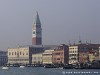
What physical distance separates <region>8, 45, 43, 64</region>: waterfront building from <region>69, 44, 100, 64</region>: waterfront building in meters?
25.7

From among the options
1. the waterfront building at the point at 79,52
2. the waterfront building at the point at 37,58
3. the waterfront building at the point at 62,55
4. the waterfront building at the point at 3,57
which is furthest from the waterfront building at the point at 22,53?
the waterfront building at the point at 79,52

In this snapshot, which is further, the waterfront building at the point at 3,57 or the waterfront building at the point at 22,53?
the waterfront building at the point at 3,57

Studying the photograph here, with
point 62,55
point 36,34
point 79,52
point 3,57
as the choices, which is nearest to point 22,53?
point 36,34

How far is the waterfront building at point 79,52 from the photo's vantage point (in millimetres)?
133000

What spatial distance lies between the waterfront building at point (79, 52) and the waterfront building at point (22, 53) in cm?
2572

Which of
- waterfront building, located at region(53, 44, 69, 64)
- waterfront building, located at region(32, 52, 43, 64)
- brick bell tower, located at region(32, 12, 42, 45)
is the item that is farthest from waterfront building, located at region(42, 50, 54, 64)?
brick bell tower, located at region(32, 12, 42, 45)

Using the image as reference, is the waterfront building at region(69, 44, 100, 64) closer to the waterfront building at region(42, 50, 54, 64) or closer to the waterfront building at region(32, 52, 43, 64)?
the waterfront building at region(42, 50, 54, 64)

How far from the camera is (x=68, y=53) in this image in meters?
140

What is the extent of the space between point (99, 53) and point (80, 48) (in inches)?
242

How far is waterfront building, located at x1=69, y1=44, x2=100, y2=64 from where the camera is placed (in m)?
133

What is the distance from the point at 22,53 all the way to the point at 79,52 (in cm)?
3409

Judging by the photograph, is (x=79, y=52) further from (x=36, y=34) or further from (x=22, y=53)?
(x=36, y=34)

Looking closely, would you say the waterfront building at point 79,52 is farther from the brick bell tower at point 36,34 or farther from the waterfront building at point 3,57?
the waterfront building at point 3,57

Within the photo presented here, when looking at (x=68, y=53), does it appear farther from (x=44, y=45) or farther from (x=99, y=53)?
(x=44, y=45)
